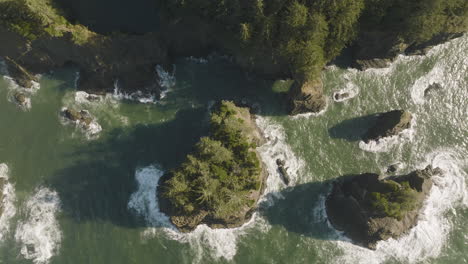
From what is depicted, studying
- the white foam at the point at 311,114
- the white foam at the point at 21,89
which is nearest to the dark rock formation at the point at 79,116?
the white foam at the point at 21,89

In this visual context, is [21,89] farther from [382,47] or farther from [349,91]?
[382,47]

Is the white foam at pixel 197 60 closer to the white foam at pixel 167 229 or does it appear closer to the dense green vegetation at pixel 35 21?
the dense green vegetation at pixel 35 21

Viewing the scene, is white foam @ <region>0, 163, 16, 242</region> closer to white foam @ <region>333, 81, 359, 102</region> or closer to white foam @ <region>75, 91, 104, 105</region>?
white foam @ <region>75, 91, 104, 105</region>

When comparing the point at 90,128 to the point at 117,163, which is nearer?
the point at 117,163

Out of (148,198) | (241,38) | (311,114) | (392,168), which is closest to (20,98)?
(148,198)

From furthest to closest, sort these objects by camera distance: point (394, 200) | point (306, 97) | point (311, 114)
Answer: point (311, 114) < point (306, 97) < point (394, 200)

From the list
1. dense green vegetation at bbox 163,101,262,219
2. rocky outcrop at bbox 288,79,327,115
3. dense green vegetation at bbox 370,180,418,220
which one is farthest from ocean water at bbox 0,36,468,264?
dense green vegetation at bbox 370,180,418,220
